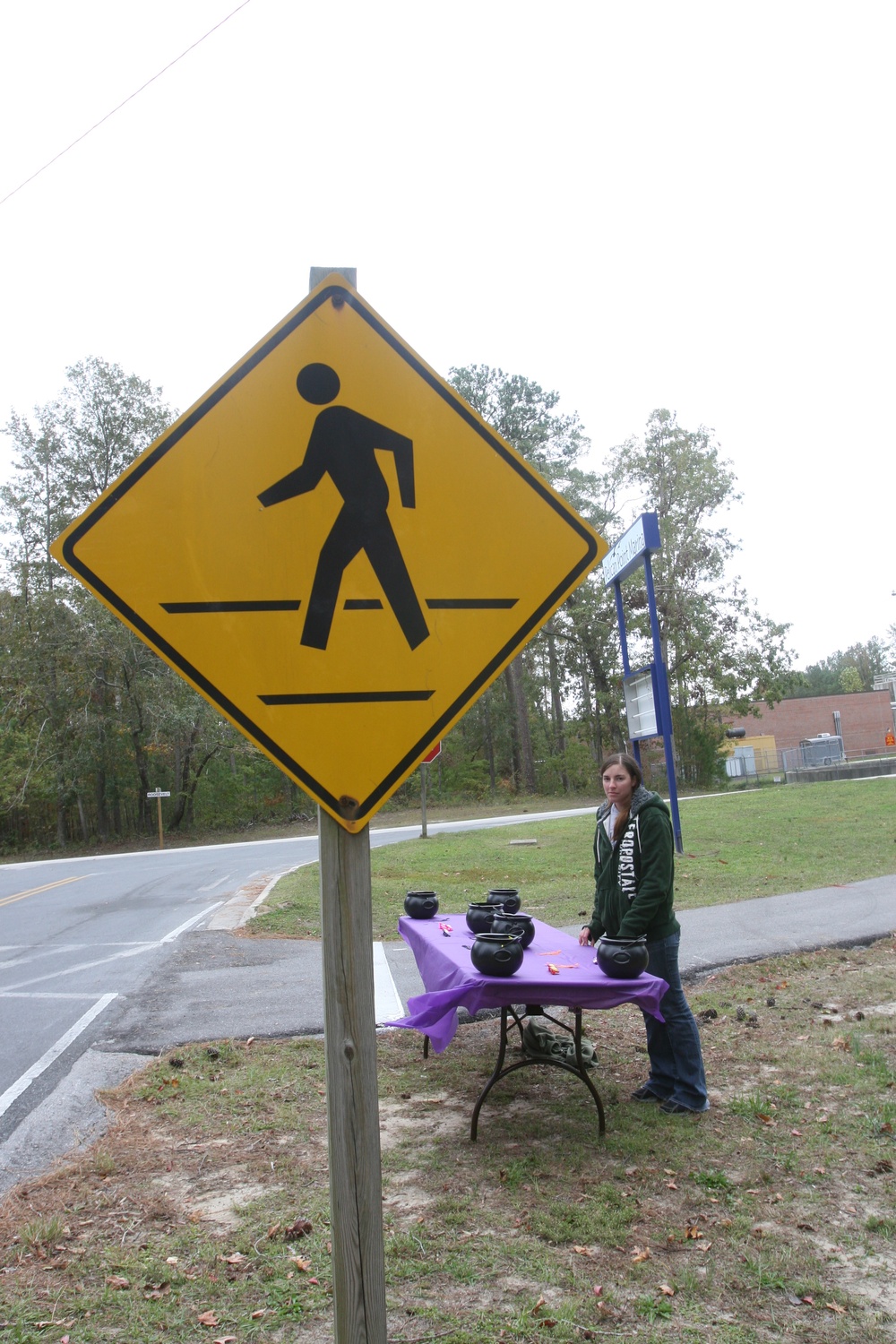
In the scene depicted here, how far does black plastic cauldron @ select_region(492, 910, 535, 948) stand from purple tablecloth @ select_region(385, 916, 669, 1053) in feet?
0.35

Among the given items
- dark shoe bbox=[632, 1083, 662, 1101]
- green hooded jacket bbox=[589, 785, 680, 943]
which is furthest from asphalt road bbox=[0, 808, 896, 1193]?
green hooded jacket bbox=[589, 785, 680, 943]

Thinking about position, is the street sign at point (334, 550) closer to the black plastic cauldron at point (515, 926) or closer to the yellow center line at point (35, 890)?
the black plastic cauldron at point (515, 926)

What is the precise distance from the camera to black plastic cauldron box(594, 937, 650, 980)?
421cm

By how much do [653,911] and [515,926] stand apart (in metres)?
0.72

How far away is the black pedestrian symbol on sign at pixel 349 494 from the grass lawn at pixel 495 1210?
2.29 m

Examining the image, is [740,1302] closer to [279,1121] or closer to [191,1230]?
[191,1230]

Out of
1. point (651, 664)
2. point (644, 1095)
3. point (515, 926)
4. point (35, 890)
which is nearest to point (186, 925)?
point (651, 664)

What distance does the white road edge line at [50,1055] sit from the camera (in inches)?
212

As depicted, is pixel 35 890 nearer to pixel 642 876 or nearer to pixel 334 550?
pixel 642 876

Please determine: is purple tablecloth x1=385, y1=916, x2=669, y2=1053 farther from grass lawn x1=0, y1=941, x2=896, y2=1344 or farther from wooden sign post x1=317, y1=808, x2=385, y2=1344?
wooden sign post x1=317, y1=808, x2=385, y2=1344

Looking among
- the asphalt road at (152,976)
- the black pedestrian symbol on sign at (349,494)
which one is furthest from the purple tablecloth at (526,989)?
the black pedestrian symbol on sign at (349,494)

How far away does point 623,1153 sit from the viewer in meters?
4.25

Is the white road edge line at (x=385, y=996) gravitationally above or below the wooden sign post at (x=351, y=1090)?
below

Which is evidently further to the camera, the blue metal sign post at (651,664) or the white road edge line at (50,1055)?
the blue metal sign post at (651,664)
